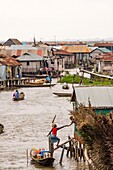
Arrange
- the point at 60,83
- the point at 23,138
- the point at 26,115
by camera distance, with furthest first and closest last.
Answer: the point at 60,83 → the point at 26,115 → the point at 23,138

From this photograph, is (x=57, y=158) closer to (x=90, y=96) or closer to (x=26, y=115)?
(x=90, y=96)

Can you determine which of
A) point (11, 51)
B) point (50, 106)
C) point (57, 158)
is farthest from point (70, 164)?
point (11, 51)

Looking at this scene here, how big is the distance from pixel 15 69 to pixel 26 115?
22356 mm

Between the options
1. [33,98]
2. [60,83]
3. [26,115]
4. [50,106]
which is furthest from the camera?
[60,83]

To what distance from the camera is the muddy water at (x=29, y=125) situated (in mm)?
17344

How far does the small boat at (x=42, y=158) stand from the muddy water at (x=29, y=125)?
0.17m

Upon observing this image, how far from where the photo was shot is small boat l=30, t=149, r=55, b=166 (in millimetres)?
16608

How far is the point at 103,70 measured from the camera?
5719 cm

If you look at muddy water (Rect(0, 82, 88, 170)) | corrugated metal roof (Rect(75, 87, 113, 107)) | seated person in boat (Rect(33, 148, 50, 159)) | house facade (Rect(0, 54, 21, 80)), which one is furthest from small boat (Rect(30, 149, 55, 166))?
house facade (Rect(0, 54, 21, 80))

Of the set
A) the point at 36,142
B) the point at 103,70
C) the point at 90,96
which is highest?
the point at 90,96

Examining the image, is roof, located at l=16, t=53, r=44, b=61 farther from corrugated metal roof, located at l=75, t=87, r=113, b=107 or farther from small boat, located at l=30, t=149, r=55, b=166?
small boat, located at l=30, t=149, r=55, b=166

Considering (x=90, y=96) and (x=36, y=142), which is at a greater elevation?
(x=90, y=96)

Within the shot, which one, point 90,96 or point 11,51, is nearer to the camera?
point 90,96

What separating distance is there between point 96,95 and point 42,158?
2.51 meters
